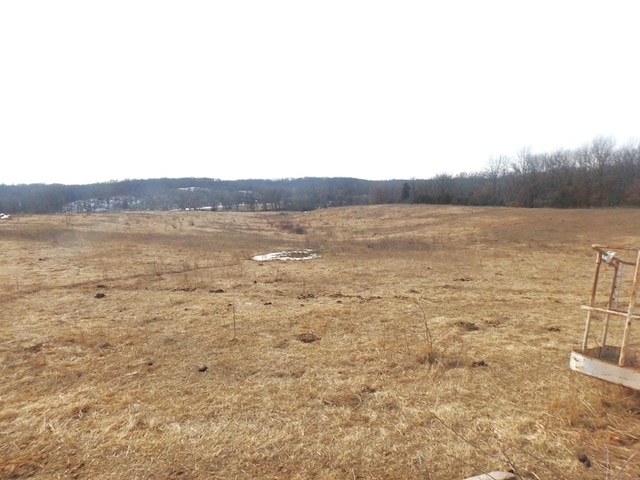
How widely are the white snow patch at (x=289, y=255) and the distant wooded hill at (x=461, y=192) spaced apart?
4938cm

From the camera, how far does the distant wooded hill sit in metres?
51.7

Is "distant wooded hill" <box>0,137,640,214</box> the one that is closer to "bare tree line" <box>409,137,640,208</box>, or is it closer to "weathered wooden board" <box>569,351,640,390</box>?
"bare tree line" <box>409,137,640,208</box>

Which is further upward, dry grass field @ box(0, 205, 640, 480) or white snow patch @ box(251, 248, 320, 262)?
dry grass field @ box(0, 205, 640, 480)

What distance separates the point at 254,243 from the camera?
22000 millimetres

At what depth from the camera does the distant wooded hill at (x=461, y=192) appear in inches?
2034

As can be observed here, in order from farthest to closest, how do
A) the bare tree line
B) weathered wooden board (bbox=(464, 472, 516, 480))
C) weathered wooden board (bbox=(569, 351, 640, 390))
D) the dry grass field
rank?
the bare tree line < weathered wooden board (bbox=(569, 351, 640, 390)) < the dry grass field < weathered wooden board (bbox=(464, 472, 516, 480))

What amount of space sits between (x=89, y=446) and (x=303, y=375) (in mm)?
2418

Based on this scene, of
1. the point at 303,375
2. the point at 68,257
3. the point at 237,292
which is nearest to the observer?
the point at 303,375

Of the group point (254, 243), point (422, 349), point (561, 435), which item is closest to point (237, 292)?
point (422, 349)

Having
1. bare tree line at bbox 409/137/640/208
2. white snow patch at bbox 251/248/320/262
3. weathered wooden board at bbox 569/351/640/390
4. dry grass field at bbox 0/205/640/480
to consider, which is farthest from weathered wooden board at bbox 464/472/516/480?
bare tree line at bbox 409/137/640/208

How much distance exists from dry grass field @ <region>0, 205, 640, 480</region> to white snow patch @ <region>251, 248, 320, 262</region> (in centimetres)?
526

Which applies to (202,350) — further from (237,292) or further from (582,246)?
(582,246)

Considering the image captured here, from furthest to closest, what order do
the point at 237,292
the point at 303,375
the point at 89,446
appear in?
the point at 237,292 → the point at 303,375 → the point at 89,446

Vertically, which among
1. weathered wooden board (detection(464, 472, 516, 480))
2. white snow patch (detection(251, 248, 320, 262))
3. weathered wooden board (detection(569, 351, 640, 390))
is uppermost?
weathered wooden board (detection(569, 351, 640, 390))
